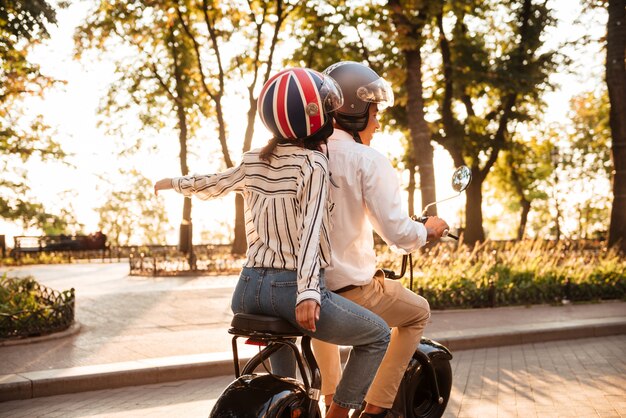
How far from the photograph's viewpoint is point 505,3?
26391 millimetres

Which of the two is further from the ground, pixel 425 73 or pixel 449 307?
pixel 425 73

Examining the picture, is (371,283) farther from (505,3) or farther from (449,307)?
(505,3)

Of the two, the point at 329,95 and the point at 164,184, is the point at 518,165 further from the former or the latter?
the point at 329,95

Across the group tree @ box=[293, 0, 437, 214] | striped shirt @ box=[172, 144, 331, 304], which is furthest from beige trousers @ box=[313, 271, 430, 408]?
tree @ box=[293, 0, 437, 214]

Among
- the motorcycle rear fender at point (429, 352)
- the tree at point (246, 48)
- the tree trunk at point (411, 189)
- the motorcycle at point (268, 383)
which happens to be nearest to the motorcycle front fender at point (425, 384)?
the motorcycle rear fender at point (429, 352)

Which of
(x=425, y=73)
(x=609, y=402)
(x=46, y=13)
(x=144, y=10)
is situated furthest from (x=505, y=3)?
(x=609, y=402)

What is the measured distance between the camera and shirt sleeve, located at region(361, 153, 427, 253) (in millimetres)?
3551

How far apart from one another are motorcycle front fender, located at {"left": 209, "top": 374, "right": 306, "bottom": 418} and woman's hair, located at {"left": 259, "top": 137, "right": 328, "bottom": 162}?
920 millimetres

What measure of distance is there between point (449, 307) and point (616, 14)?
10.0 metres

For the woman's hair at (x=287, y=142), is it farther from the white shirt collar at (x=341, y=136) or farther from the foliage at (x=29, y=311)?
the foliage at (x=29, y=311)

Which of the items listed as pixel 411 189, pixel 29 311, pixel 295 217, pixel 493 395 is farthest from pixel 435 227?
pixel 411 189

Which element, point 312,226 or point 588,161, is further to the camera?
point 588,161

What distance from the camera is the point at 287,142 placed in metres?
3.36

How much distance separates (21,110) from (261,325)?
21.6m
